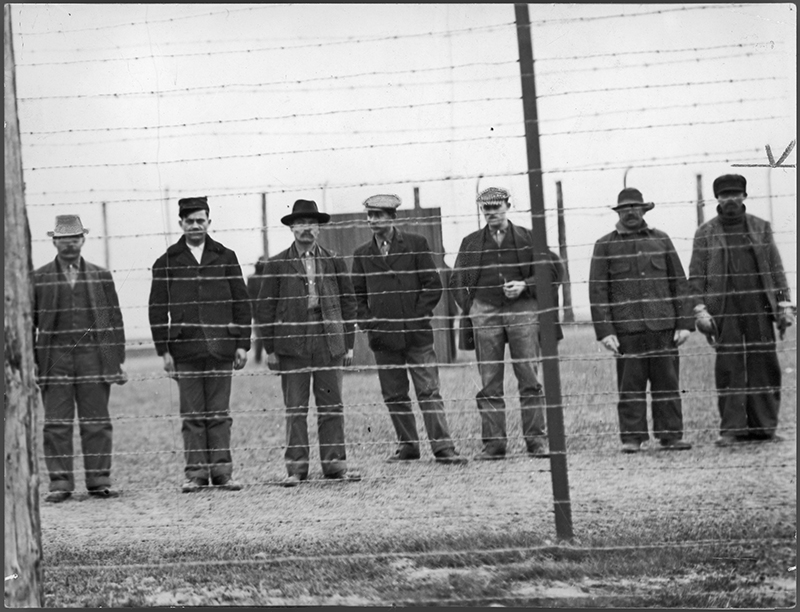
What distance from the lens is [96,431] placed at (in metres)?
6.56

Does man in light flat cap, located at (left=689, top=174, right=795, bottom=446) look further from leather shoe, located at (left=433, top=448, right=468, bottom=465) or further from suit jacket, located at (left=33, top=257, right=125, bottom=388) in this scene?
suit jacket, located at (left=33, top=257, right=125, bottom=388)

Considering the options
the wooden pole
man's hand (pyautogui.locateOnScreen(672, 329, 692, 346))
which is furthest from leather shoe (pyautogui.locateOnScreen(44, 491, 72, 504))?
the wooden pole

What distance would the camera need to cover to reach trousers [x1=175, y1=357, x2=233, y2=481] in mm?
6105

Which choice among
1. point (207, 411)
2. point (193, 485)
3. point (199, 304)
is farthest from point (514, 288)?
point (193, 485)

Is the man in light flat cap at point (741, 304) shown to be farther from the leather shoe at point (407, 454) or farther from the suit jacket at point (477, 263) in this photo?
the leather shoe at point (407, 454)

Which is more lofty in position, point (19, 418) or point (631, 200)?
point (631, 200)

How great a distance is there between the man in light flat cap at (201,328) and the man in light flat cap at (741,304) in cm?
260

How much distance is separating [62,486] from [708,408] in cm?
408

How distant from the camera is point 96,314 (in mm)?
5883

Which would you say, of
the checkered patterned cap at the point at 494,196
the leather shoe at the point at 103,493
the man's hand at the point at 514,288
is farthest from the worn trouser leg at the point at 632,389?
the leather shoe at the point at 103,493

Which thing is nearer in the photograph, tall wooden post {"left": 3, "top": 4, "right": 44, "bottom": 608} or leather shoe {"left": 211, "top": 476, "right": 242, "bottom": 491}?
tall wooden post {"left": 3, "top": 4, "right": 44, "bottom": 608}

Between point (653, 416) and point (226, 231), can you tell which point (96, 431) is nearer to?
point (226, 231)

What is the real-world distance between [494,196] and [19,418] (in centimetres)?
260

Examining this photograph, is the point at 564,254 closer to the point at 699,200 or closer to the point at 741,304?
the point at 699,200
